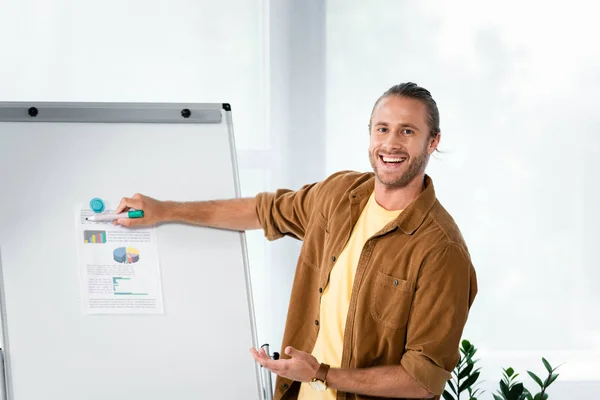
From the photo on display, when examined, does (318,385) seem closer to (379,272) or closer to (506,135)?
(379,272)

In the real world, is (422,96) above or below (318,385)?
above

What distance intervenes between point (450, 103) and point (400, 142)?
120 centimetres

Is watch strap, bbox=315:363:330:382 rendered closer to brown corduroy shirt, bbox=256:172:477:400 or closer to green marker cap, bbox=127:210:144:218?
brown corduroy shirt, bbox=256:172:477:400

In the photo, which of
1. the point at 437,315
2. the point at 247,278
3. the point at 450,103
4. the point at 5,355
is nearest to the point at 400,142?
the point at 437,315

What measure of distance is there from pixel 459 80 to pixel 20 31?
163cm

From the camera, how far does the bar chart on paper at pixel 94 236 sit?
6.51 ft

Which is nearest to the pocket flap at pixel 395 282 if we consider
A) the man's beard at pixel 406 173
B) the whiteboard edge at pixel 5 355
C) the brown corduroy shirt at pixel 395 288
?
the brown corduroy shirt at pixel 395 288

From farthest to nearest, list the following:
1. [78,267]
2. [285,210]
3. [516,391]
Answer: [516,391] → [285,210] → [78,267]

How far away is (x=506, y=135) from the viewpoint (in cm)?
301

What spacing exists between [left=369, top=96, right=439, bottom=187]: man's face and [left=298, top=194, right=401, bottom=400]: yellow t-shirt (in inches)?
4.0

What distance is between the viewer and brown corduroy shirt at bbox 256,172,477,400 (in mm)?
1786


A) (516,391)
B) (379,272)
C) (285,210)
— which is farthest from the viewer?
(516,391)

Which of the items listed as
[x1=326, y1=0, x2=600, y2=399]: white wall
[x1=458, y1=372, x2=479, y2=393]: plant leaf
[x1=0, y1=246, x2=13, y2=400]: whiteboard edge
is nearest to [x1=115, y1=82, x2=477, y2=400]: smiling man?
[x1=0, y1=246, x2=13, y2=400]: whiteboard edge

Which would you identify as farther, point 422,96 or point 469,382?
point 469,382
